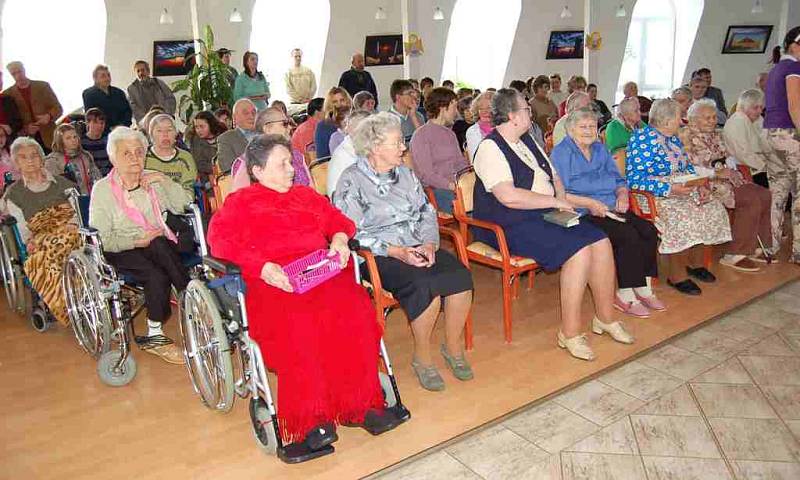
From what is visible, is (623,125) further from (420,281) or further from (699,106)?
(420,281)

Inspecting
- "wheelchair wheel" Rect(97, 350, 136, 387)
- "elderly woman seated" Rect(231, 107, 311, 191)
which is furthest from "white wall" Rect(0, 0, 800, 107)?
"wheelchair wheel" Rect(97, 350, 136, 387)

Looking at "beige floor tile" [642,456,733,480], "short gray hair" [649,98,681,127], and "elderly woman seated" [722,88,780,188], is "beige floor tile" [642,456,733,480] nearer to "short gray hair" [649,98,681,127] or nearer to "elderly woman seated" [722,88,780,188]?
"short gray hair" [649,98,681,127]

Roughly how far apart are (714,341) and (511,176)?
127 cm

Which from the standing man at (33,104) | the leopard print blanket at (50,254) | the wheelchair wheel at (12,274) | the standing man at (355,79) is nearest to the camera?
the leopard print blanket at (50,254)

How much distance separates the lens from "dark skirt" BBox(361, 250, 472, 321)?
2.80 m

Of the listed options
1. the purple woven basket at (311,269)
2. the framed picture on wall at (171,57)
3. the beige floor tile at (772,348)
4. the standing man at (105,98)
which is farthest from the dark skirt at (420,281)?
the framed picture on wall at (171,57)

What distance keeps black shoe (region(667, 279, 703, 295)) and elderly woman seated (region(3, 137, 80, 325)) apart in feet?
10.9

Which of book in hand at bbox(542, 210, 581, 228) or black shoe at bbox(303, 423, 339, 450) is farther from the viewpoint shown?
book in hand at bbox(542, 210, 581, 228)

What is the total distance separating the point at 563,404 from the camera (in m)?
2.75

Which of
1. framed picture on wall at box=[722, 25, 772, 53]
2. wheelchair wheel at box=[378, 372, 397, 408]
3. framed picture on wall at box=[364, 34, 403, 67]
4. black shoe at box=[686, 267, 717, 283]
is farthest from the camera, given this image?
framed picture on wall at box=[722, 25, 772, 53]

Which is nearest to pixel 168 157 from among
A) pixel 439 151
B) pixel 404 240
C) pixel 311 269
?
pixel 439 151

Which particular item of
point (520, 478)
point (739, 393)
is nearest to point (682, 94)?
point (739, 393)

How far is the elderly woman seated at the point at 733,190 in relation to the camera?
418 centimetres

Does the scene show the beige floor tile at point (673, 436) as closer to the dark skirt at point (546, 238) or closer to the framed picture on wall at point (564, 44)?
the dark skirt at point (546, 238)
